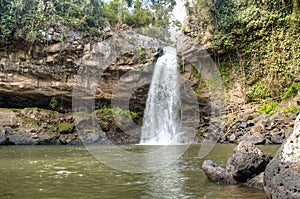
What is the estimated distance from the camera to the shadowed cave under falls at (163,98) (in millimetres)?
19172

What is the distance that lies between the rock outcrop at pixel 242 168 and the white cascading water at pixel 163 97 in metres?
13.9

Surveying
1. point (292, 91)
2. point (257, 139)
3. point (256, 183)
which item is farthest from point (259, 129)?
point (256, 183)

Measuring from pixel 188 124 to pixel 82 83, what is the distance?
754 cm

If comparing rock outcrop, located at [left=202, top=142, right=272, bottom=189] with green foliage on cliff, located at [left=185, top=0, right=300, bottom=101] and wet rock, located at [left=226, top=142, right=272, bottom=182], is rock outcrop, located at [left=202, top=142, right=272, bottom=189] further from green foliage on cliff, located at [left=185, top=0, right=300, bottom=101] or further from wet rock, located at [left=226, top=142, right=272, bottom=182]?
green foliage on cliff, located at [left=185, top=0, right=300, bottom=101]

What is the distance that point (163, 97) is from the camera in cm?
1966

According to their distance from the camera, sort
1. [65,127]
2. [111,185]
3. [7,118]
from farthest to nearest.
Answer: [65,127] → [7,118] → [111,185]

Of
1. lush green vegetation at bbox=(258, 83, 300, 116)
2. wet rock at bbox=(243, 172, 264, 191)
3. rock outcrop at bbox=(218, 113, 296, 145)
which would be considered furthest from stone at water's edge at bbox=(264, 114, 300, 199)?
lush green vegetation at bbox=(258, 83, 300, 116)

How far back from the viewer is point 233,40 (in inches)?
737

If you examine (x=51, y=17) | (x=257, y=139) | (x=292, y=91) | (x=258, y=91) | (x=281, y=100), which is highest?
(x=51, y=17)

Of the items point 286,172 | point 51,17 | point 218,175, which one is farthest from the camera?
point 51,17

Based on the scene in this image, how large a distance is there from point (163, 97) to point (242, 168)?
48.9 ft

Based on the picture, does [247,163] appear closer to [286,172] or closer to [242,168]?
[242,168]

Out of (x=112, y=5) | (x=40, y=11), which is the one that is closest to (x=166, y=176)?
(x=40, y=11)

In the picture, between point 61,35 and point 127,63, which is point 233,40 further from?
point 61,35
